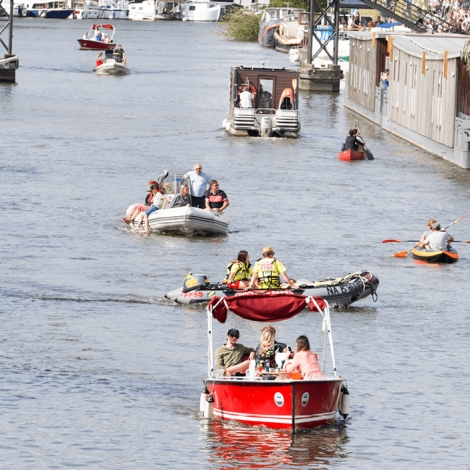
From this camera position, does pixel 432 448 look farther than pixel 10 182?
No

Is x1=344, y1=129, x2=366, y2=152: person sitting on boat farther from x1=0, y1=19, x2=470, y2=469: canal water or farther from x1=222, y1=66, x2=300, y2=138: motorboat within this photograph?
x1=222, y1=66, x2=300, y2=138: motorboat

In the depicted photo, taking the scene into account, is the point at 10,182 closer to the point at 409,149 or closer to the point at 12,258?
the point at 12,258

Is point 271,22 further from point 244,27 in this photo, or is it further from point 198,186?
point 198,186

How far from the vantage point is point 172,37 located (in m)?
182

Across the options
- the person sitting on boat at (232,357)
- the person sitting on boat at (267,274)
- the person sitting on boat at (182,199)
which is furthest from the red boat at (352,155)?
the person sitting on boat at (232,357)

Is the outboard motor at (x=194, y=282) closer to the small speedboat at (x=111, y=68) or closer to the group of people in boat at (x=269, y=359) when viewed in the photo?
the group of people in boat at (x=269, y=359)

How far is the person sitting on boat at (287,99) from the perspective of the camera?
5778cm

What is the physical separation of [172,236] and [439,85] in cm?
2010

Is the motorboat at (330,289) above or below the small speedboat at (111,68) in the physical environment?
above

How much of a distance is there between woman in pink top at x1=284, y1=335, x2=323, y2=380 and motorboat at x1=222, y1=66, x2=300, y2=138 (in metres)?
39.9

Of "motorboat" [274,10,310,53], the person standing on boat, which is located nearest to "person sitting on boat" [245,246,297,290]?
the person standing on boat

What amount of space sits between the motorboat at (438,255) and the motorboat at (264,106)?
26253 mm

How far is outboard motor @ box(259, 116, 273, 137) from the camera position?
191 ft

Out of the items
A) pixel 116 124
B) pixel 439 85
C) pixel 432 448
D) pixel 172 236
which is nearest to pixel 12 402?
pixel 432 448
